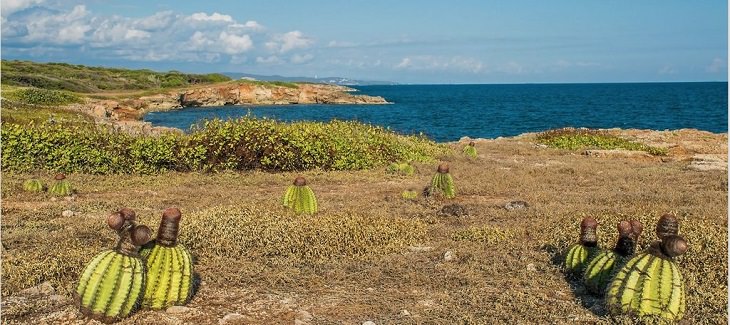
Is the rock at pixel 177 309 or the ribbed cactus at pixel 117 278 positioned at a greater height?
the ribbed cactus at pixel 117 278

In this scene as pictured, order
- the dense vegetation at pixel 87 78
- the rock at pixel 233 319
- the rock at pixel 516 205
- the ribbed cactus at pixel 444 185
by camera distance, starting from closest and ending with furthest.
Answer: the rock at pixel 233 319 < the rock at pixel 516 205 < the ribbed cactus at pixel 444 185 < the dense vegetation at pixel 87 78

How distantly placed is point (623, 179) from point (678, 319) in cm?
1021

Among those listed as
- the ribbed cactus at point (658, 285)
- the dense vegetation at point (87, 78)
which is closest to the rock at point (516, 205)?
the ribbed cactus at point (658, 285)

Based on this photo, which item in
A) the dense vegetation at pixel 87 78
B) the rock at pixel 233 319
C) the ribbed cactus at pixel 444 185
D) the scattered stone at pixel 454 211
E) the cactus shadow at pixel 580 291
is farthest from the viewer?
the dense vegetation at pixel 87 78

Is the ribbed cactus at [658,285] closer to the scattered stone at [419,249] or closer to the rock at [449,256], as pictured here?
the rock at [449,256]

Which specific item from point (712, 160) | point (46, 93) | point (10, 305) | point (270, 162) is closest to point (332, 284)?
point (10, 305)

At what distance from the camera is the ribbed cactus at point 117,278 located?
554 centimetres

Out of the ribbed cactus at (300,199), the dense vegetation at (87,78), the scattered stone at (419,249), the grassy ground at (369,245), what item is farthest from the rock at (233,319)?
the dense vegetation at (87,78)

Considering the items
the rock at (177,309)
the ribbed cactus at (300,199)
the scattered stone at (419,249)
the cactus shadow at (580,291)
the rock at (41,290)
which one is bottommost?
the rock at (41,290)

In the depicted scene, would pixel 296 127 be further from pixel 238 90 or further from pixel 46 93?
pixel 238 90

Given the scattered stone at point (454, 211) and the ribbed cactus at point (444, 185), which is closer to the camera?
the scattered stone at point (454, 211)

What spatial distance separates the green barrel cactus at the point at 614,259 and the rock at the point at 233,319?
3.68 m

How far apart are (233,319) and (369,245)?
2961 mm

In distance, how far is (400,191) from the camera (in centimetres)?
1348
